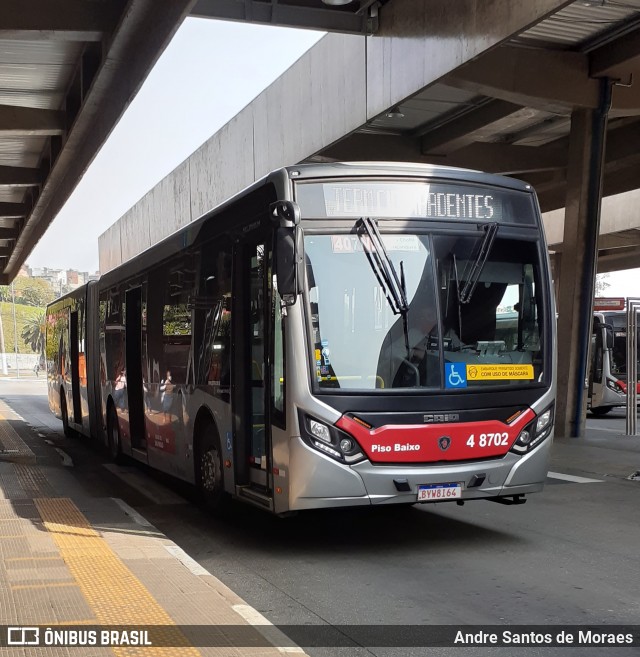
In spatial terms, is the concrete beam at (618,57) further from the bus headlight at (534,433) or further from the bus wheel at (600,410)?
the bus wheel at (600,410)

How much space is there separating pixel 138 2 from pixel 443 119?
14.6 meters

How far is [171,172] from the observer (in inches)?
1486

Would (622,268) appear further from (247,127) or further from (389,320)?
(389,320)

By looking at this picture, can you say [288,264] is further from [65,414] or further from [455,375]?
[65,414]

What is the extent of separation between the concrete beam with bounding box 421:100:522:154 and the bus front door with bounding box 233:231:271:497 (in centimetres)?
1447

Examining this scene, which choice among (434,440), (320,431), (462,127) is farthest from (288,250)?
(462,127)

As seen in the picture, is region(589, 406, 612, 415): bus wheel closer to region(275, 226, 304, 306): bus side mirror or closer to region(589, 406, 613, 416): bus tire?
region(589, 406, 613, 416): bus tire

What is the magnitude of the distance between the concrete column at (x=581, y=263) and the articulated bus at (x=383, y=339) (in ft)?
37.0

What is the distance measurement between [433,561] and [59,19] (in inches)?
299

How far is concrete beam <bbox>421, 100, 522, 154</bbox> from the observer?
2205cm

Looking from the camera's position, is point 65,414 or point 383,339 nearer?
point 383,339

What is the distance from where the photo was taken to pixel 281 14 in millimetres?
16281

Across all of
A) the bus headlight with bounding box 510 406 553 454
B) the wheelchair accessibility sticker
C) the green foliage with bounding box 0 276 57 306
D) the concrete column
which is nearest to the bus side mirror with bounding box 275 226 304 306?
the wheelchair accessibility sticker

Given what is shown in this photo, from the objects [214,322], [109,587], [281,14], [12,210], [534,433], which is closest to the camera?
[109,587]
